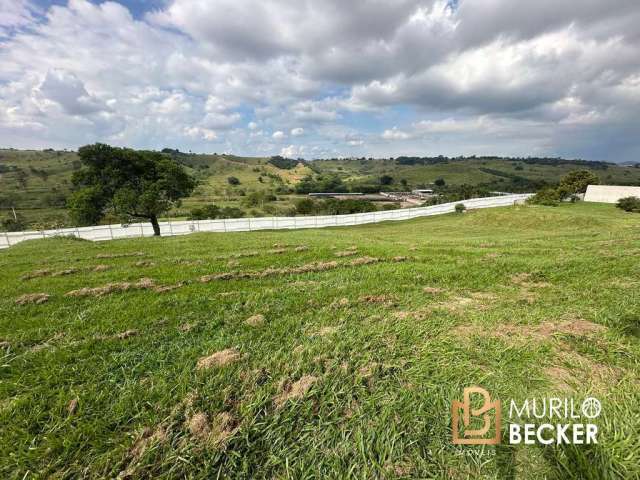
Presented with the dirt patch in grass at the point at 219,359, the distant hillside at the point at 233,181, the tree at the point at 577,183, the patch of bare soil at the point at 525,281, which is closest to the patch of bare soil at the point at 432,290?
the patch of bare soil at the point at 525,281

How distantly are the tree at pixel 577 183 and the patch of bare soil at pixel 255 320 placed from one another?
68.1m

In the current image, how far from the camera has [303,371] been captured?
3193 millimetres

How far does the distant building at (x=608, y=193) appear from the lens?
1854 inches

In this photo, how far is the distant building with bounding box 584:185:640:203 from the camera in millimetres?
47097

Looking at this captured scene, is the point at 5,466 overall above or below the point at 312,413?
above

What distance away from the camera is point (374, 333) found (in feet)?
13.1

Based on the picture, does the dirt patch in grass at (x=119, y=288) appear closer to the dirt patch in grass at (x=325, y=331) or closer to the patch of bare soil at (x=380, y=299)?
the dirt patch in grass at (x=325, y=331)

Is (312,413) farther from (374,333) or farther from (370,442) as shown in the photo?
(374,333)

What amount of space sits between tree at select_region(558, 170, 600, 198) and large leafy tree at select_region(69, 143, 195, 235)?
6697cm

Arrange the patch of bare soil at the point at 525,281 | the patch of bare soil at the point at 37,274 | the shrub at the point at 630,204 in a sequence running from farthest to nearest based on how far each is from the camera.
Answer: the shrub at the point at 630,204 < the patch of bare soil at the point at 37,274 < the patch of bare soil at the point at 525,281

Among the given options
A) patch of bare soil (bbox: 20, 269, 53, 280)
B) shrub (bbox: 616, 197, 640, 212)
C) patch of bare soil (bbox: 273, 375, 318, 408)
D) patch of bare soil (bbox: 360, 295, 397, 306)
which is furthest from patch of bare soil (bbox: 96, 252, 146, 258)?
shrub (bbox: 616, 197, 640, 212)

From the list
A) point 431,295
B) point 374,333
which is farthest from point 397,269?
point 374,333

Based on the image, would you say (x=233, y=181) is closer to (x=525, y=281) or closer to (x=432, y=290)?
(x=432, y=290)

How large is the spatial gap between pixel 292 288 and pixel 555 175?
655ft
